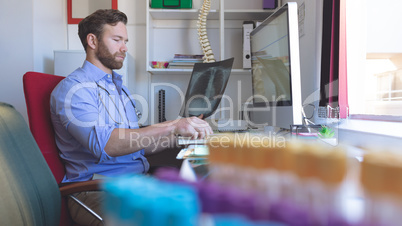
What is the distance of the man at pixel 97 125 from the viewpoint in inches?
49.3

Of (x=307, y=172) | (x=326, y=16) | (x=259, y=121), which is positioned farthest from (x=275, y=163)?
(x=326, y=16)

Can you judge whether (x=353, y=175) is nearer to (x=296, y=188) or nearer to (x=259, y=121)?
(x=296, y=188)

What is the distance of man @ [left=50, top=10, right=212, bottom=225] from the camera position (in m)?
1.25

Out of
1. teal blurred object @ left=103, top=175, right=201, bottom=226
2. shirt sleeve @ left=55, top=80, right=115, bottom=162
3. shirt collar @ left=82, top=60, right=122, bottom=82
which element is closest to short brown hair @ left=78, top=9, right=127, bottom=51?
shirt collar @ left=82, top=60, right=122, bottom=82

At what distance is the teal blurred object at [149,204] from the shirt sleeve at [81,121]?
1.18 m

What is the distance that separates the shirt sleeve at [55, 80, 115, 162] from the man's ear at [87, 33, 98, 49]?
37cm

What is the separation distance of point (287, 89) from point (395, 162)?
116 centimetres

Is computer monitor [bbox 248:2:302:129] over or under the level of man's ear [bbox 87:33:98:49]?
under

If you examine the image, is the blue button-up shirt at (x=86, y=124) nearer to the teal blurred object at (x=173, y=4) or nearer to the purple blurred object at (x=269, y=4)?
the teal blurred object at (x=173, y=4)

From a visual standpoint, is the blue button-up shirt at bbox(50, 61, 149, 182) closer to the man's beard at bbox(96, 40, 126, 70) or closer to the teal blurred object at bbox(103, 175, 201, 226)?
the man's beard at bbox(96, 40, 126, 70)

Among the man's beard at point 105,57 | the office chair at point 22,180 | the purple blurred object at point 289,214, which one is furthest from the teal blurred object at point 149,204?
the man's beard at point 105,57

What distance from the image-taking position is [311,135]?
120cm

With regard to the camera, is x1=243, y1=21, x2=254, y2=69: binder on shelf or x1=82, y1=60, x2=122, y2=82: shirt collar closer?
x1=82, y1=60, x2=122, y2=82: shirt collar

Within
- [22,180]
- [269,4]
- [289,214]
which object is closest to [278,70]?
[22,180]
